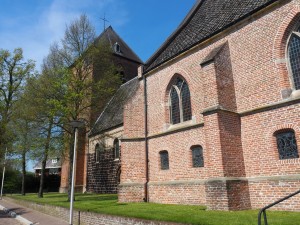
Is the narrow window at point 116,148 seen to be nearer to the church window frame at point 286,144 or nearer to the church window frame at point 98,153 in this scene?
the church window frame at point 98,153

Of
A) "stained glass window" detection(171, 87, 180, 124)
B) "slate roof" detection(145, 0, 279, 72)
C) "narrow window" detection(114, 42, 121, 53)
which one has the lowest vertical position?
"stained glass window" detection(171, 87, 180, 124)

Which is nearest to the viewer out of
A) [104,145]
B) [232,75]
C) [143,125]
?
[232,75]

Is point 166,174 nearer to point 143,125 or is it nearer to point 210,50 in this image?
point 143,125

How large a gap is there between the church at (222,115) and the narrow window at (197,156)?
46 millimetres

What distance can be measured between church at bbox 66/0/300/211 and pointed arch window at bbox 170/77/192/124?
0.17 ft

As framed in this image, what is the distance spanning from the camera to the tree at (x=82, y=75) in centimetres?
1675

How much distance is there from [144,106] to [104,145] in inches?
239

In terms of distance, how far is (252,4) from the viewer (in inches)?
470

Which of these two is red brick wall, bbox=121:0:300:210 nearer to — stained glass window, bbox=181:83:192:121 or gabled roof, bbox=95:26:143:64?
stained glass window, bbox=181:83:192:121

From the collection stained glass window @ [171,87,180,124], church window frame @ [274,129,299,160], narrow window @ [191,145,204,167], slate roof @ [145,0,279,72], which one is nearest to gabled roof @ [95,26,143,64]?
slate roof @ [145,0,279,72]

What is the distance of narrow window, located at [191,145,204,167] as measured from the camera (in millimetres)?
12367

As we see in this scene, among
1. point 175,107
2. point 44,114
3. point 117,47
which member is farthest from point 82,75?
point 117,47

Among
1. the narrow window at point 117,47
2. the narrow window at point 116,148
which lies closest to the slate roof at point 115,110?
the narrow window at point 116,148

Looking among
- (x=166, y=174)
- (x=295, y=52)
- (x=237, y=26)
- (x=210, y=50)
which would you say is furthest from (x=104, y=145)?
(x=295, y=52)
